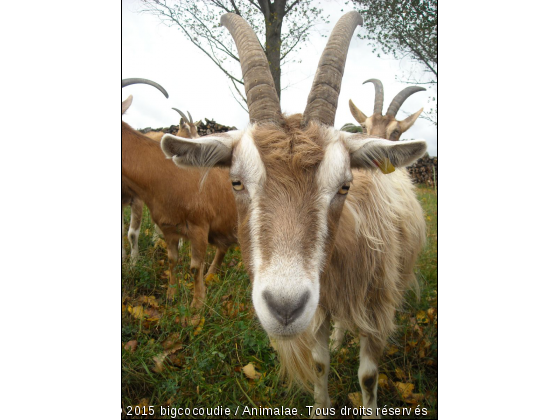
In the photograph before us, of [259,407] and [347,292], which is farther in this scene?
[259,407]

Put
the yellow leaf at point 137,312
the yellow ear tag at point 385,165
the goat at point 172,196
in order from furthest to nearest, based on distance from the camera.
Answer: the goat at point 172,196 < the yellow leaf at point 137,312 < the yellow ear tag at point 385,165

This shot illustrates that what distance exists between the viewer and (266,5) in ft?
→ 8.84

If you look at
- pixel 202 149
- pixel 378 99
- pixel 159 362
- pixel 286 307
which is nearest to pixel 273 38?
Result: pixel 202 149

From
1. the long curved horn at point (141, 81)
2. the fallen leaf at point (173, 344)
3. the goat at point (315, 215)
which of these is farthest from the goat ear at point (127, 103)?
the fallen leaf at point (173, 344)

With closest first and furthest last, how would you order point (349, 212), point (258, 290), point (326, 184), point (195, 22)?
point (258, 290), point (326, 184), point (349, 212), point (195, 22)

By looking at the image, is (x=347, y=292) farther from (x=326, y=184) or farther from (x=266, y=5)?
(x=266, y=5)

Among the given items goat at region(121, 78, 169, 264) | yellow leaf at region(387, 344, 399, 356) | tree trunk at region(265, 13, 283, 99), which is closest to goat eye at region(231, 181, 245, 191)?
tree trunk at region(265, 13, 283, 99)

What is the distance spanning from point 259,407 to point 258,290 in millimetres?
1559

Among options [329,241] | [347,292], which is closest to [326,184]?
[329,241]

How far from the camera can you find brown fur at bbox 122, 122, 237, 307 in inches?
142

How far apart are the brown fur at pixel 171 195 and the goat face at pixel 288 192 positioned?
6.50ft

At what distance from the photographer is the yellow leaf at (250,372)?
2.55 meters

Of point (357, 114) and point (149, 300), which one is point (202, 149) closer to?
point (149, 300)

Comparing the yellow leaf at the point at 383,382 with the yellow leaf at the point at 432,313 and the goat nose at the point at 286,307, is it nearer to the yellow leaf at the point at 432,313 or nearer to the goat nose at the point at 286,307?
the yellow leaf at the point at 432,313
